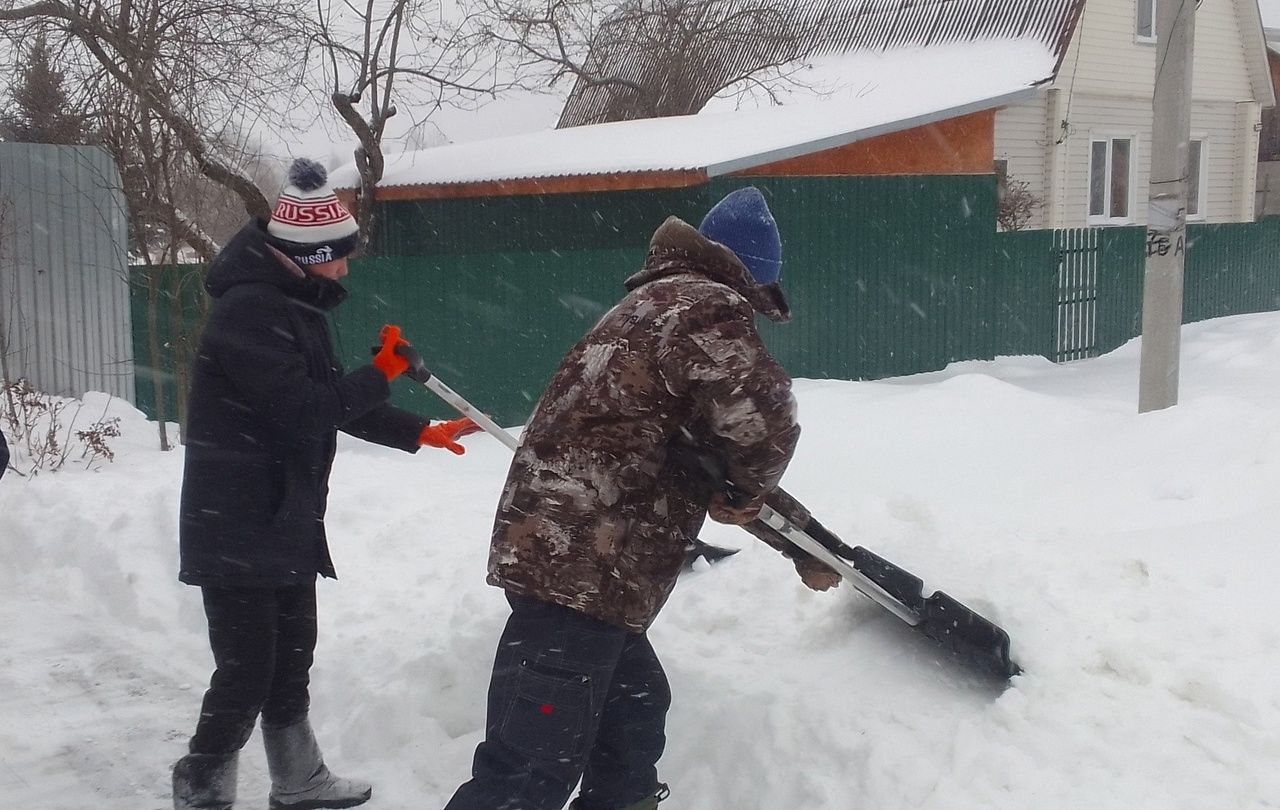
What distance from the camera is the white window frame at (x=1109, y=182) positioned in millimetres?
18125

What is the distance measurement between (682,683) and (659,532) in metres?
1.25

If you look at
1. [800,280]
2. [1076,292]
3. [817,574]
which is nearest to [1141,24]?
[1076,292]

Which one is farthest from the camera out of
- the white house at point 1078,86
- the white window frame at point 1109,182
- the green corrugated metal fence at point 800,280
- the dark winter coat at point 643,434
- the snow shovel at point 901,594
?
the white window frame at point 1109,182

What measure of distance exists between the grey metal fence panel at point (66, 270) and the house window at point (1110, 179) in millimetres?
14373

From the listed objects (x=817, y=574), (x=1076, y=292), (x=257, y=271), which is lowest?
(x=817, y=574)

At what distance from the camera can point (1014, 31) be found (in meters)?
17.3

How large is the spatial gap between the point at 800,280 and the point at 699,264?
817cm

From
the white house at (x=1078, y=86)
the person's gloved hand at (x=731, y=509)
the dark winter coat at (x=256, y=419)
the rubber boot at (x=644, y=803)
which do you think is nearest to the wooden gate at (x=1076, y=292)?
the white house at (x=1078, y=86)

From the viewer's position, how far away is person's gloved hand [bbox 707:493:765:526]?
2.54m

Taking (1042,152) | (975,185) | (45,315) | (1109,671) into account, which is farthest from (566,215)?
(1109,671)

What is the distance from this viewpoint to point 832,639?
151 inches

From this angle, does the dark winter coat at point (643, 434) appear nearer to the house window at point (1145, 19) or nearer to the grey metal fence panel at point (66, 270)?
the grey metal fence panel at point (66, 270)

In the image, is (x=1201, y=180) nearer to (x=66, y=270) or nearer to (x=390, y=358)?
(x=66, y=270)

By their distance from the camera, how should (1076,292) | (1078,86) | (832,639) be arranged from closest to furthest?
(832,639) < (1076,292) < (1078,86)
